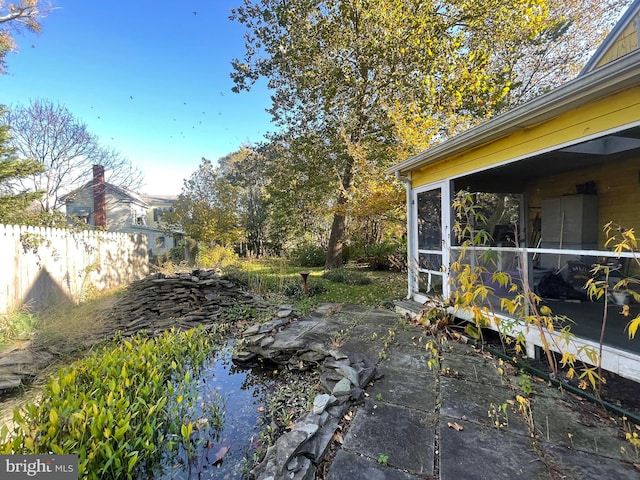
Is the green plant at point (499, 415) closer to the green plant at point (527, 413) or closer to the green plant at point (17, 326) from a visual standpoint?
the green plant at point (527, 413)

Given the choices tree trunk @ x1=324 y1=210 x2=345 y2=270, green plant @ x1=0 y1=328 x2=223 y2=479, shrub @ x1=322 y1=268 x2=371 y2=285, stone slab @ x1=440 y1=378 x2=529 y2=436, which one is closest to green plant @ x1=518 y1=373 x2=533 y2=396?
stone slab @ x1=440 y1=378 x2=529 y2=436

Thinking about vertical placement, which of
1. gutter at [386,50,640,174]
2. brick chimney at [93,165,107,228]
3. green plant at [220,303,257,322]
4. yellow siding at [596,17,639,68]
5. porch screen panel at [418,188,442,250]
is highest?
yellow siding at [596,17,639,68]

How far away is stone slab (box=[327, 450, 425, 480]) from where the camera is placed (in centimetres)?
165

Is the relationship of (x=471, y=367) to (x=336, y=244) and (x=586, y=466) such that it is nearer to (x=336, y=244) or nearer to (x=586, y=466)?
(x=586, y=466)

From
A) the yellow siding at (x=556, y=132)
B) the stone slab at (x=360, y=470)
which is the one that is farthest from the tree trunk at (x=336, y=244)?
the stone slab at (x=360, y=470)

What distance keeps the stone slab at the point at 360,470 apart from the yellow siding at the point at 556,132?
3.02 m

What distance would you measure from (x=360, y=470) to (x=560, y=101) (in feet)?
10.5

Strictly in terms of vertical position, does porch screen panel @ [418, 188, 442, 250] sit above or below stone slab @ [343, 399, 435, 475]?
above

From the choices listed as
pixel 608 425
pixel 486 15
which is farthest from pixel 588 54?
pixel 608 425

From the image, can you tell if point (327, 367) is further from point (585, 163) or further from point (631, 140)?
point (585, 163)

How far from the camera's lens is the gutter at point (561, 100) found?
84.5 inches

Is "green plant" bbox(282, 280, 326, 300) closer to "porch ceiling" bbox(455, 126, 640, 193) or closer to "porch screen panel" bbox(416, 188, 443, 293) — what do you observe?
"porch screen panel" bbox(416, 188, 443, 293)

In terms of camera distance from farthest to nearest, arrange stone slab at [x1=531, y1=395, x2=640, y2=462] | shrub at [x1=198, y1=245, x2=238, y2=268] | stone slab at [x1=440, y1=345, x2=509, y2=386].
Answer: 1. shrub at [x1=198, y1=245, x2=238, y2=268]
2. stone slab at [x1=440, y1=345, x2=509, y2=386]
3. stone slab at [x1=531, y1=395, x2=640, y2=462]

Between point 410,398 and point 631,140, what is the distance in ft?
12.3
